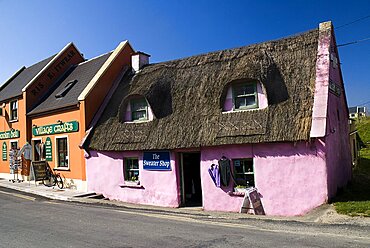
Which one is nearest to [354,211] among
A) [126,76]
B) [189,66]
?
[189,66]

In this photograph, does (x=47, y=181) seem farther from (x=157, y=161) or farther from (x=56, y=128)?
(x=157, y=161)

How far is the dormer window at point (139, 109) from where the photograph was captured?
16281 mm

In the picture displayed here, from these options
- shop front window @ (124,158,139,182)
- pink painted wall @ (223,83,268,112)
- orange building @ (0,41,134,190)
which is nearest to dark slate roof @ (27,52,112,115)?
orange building @ (0,41,134,190)

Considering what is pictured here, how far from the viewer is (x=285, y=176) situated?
11.6 metres

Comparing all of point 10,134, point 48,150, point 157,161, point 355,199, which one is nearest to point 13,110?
point 10,134

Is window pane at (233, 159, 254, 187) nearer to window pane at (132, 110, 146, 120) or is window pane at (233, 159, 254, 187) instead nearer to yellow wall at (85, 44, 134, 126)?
window pane at (132, 110, 146, 120)

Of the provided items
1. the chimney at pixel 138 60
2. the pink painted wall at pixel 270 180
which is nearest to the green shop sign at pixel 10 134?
the chimney at pixel 138 60

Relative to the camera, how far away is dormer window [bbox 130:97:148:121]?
1628 centimetres

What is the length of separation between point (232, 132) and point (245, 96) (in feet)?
5.69

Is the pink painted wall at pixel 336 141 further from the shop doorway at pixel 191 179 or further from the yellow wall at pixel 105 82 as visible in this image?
the yellow wall at pixel 105 82

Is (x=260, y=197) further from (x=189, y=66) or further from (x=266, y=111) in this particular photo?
(x=189, y=66)

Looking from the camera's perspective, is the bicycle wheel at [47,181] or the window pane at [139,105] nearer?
the window pane at [139,105]

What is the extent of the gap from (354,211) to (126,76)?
14.3 metres

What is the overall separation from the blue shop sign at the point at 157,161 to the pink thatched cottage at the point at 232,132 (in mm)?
45
